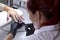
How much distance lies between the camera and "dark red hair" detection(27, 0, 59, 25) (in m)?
0.57

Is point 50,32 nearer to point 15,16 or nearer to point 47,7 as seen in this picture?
point 47,7

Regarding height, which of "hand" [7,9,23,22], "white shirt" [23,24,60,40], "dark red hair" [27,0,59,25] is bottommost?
"hand" [7,9,23,22]

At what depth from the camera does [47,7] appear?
586 millimetres

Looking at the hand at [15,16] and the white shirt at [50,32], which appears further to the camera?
the hand at [15,16]

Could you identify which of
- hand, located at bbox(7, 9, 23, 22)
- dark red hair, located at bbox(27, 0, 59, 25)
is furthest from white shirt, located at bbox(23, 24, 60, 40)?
hand, located at bbox(7, 9, 23, 22)

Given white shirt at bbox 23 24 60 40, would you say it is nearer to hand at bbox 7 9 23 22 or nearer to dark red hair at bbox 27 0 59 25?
dark red hair at bbox 27 0 59 25

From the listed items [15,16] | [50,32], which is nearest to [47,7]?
[50,32]

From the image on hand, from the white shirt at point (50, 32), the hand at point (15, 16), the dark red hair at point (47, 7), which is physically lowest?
the hand at point (15, 16)

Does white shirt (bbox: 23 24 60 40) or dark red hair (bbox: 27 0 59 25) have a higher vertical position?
dark red hair (bbox: 27 0 59 25)

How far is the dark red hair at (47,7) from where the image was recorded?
0.57m

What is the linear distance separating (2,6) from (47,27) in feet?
2.63

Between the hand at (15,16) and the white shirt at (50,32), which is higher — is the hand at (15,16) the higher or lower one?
the lower one

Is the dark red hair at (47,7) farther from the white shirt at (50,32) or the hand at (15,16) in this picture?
the hand at (15,16)

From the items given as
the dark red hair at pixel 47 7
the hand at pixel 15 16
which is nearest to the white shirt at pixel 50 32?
the dark red hair at pixel 47 7
